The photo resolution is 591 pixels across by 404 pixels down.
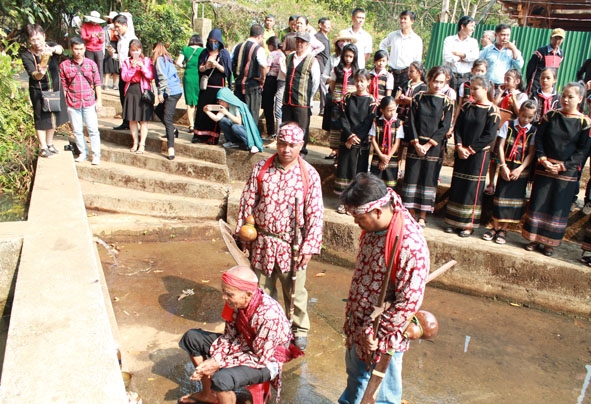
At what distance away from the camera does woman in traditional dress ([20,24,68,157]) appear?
6238 mm

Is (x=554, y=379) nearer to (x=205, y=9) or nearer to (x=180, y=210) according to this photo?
(x=180, y=210)

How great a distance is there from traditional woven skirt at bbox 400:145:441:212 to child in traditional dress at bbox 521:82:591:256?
1.06m

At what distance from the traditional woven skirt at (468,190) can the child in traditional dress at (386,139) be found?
72cm

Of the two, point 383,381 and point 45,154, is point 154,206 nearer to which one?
point 45,154

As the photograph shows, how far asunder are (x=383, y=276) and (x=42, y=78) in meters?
5.43

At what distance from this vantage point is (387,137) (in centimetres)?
617

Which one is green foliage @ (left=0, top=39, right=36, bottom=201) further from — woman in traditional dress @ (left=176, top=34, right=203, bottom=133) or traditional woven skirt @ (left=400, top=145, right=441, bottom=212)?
traditional woven skirt @ (left=400, top=145, right=441, bottom=212)

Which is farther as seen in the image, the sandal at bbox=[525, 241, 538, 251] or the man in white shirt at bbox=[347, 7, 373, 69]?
the man in white shirt at bbox=[347, 7, 373, 69]

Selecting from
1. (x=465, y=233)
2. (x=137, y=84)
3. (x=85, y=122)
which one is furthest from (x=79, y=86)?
(x=465, y=233)

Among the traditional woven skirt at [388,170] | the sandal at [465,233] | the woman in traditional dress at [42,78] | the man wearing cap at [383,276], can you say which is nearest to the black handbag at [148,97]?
the woman in traditional dress at [42,78]

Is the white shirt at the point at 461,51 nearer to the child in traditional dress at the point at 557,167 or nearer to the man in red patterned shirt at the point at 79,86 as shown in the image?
the child in traditional dress at the point at 557,167

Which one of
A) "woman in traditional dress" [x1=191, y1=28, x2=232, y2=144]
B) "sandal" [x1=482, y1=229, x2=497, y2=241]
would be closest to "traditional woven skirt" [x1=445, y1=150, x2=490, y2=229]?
"sandal" [x1=482, y1=229, x2=497, y2=241]

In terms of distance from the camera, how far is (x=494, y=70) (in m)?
7.57

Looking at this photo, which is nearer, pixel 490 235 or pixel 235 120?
pixel 490 235
